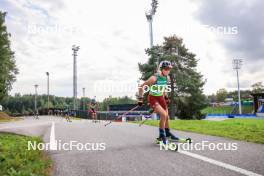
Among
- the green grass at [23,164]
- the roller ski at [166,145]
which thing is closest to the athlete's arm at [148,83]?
the roller ski at [166,145]

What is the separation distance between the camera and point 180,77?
45844mm

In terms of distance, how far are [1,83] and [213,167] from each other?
90.1 ft

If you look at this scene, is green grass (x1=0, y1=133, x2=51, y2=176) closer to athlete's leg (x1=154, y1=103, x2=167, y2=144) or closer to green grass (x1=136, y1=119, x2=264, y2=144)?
athlete's leg (x1=154, y1=103, x2=167, y2=144)

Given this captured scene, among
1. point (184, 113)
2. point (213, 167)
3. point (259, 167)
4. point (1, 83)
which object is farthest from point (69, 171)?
point (184, 113)

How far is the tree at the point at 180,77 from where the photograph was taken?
151ft

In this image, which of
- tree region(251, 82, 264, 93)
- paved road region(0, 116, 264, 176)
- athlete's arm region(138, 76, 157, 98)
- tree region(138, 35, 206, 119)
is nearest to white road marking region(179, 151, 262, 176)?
paved road region(0, 116, 264, 176)

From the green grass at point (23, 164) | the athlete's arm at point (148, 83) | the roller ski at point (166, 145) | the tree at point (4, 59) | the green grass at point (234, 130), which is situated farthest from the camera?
the tree at point (4, 59)

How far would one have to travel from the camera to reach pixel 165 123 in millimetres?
7703

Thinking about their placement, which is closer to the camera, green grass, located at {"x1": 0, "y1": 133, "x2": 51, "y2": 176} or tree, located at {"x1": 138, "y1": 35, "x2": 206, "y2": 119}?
green grass, located at {"x1": 0, "y1": 133, "x2": 51, "y2": 176}

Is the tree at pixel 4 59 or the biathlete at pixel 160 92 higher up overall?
the tree at pixel 4 59

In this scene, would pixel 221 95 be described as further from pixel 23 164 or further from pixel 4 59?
pixel 23 164

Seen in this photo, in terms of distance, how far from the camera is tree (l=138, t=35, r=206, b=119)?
151ft
